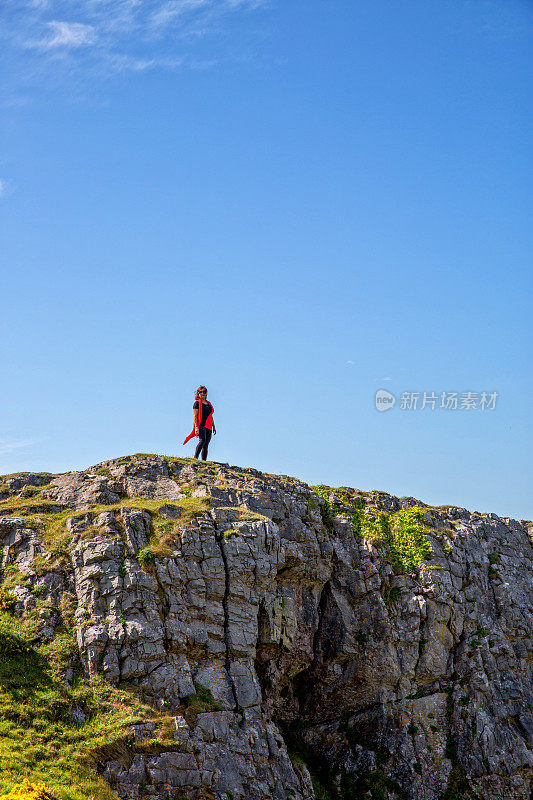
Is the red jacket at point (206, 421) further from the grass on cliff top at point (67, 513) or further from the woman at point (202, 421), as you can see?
the grass on cliff top at point (67, 513)

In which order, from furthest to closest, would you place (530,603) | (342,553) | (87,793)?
(530,603)
(342,553)
(87,793)

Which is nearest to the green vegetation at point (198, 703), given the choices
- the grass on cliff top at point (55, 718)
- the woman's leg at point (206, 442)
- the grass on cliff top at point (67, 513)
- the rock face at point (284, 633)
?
the rock face at point (284, 633)

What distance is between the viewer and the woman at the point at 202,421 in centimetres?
4209

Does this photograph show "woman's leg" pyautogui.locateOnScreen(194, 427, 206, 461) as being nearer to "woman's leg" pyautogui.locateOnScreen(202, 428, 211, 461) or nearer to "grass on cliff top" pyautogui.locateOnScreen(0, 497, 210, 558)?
"woman's leg" pyautogui.locateOnScreen(202, 428, 211, 461)

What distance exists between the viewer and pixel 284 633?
37375 mm

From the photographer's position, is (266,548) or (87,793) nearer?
(87,793)

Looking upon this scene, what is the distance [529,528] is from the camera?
5603cm

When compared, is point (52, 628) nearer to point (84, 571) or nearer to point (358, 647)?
point (84, 571)

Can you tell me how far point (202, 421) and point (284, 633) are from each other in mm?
12780

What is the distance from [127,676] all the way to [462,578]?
24515 mm

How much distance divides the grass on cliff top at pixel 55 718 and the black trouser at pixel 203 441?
14.2m

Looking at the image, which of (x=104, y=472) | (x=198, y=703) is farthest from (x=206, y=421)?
(x=198, y=703)

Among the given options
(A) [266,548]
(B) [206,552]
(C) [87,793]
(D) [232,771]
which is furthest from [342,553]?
(C) [87,793]

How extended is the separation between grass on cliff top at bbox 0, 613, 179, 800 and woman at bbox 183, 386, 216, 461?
1425 centimetres
